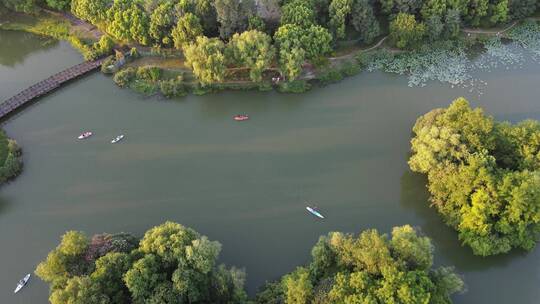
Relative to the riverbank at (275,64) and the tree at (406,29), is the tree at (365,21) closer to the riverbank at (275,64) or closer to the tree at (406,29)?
the riverbank at (275,64)

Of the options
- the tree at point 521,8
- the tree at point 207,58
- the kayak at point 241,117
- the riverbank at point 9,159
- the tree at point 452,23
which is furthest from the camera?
the tree at point 521,8

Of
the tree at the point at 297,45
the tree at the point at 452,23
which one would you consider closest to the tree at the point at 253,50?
the tree at the point at 297,45

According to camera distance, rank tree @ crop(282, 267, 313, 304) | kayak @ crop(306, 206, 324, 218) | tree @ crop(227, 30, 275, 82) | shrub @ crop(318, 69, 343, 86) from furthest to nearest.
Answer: shrub @ crop(318, 69, 343, 86)
tree @ crop(227, 30, 275, 82)
kayak @ crop(306, 206, 324, 218)
tree @ crop(282, 267, 313, 304)

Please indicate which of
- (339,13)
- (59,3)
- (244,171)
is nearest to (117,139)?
(244,171)

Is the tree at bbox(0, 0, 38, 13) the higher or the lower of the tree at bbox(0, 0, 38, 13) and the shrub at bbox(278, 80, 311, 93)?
the higher

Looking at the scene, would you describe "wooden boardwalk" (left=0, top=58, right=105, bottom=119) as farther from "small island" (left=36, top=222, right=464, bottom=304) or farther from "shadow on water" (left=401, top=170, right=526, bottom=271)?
"shadow on water" (left=401, top=170, right=526, bottom=271)

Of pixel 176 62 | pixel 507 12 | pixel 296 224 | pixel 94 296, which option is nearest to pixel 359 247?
pixel 296 224

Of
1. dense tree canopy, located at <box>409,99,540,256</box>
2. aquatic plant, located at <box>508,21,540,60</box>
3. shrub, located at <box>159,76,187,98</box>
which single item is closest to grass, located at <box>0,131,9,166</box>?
shrub, located at <box>159,76,187,98</box>

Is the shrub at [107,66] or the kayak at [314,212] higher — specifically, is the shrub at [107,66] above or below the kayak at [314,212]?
above
